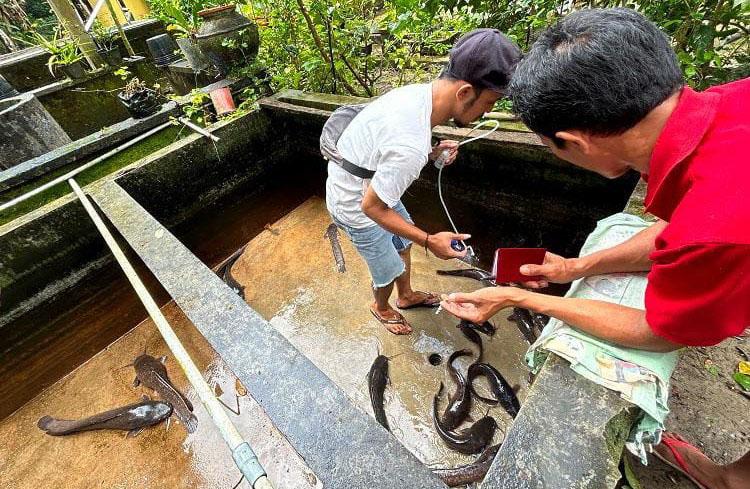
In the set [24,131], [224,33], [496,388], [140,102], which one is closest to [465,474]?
[496,388]

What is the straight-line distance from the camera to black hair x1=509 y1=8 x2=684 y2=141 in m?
1.00

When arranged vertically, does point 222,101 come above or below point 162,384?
above

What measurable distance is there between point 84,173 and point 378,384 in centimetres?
402

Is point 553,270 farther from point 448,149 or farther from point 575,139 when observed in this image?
point 448,149

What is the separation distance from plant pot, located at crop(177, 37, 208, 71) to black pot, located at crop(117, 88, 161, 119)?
1.15m

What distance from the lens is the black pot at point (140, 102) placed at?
434 cm

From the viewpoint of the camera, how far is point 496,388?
2736 mm

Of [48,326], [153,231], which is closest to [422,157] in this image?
[153,231]

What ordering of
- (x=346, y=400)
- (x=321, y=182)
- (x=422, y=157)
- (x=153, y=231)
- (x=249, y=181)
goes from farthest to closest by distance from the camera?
(x=321, y=182)
(x=249, y=181)
(x=153, y=231)
(x=422, y=157)
(x=346, y=400)

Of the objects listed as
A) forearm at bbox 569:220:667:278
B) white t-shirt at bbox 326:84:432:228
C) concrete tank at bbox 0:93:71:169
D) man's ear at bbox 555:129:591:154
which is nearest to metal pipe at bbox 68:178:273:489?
white t-shirt at bbox 326:84:432:228

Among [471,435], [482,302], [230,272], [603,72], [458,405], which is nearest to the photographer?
[603,72]

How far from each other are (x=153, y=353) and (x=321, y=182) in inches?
115

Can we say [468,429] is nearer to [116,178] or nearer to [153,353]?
[153,353]

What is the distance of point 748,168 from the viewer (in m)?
0.86
